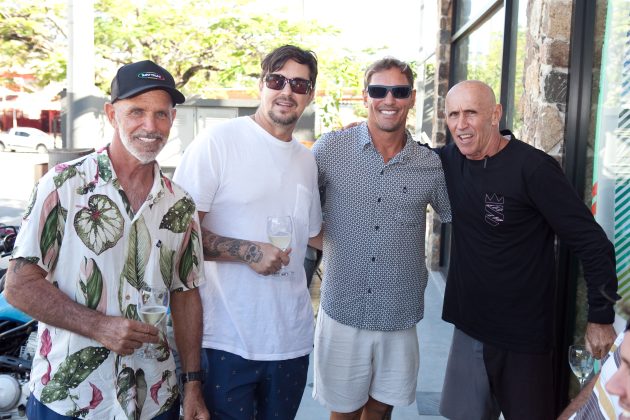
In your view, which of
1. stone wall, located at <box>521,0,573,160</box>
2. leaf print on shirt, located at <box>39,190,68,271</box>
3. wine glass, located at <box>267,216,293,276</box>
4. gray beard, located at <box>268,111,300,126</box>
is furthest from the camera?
stone wall, located at <box>521,0,573,160</box>

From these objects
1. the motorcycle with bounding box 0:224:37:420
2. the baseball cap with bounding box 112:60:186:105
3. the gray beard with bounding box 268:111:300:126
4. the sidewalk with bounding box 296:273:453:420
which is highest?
the baseball cap with bounding box 112:60:186:105

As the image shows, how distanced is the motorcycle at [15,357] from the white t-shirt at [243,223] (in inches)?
68.4

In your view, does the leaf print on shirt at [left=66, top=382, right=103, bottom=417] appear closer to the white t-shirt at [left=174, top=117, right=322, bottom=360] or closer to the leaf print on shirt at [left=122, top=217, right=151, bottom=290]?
the leaf print on shirt at [left=122, top=217, right=151, bottom=290]

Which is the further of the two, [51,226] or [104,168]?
[104,168]

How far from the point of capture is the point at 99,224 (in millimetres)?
2143

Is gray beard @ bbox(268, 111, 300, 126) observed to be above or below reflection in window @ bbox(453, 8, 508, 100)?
below

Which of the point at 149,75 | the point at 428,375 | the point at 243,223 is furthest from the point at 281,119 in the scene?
the point at 428,375

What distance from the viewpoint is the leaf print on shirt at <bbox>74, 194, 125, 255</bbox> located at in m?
2.12

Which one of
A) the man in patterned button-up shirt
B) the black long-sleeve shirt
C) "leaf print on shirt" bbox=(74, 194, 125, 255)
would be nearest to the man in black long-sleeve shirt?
the black long-sleeve shirt

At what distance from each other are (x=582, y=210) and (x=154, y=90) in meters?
1.84

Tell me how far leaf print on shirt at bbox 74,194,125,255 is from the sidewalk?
8.51 ft

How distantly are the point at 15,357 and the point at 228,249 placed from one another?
2130 mm

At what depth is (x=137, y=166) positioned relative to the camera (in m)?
2.30

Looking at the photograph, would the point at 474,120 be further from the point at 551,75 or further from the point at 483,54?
the point at 483,54
